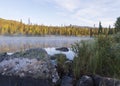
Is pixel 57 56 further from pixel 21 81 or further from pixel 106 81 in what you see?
pixel 106 81

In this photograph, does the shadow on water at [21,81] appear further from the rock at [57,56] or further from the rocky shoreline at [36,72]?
the rock at [57,56]

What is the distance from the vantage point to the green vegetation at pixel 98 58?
8.34 m

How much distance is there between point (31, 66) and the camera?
895 centimetres

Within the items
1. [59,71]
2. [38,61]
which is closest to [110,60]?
[59,71]

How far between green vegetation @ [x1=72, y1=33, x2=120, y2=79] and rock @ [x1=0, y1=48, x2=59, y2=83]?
2.63ft

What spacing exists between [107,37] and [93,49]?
756 millimetres

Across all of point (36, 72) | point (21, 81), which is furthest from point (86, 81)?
point (21, 81)

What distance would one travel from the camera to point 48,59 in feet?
30.8

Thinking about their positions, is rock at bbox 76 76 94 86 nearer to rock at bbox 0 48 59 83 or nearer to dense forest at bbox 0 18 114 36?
rock at bbox 0 48 59 83

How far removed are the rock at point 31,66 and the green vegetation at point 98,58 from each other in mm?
803

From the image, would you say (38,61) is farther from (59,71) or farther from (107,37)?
(107,37)

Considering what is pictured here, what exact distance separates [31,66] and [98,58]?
2033 millimetres

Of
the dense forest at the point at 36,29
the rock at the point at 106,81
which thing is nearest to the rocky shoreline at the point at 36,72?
the rock at the point at 106,81

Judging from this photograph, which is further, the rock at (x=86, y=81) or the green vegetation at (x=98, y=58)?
the green vegetation at (x=98, y=58)
